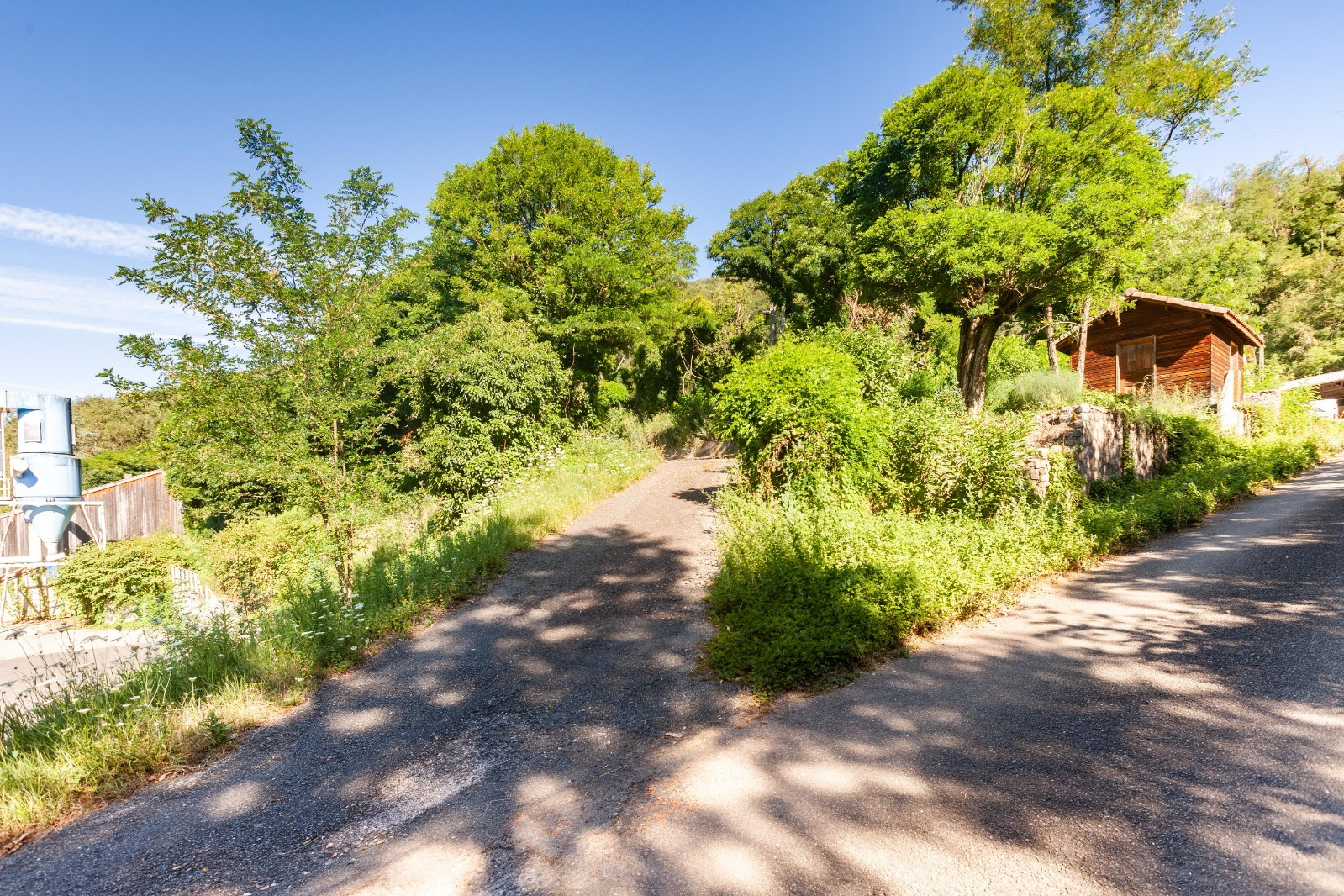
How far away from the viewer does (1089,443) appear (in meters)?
9.39

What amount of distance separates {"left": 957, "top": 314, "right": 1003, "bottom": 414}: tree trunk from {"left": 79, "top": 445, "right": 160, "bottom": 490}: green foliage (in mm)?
24708

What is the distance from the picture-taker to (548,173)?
18.5 metres

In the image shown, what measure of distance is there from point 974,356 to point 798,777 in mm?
14955

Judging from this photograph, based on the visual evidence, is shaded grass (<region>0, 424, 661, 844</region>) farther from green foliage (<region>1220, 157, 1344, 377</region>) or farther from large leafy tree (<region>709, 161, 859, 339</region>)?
green foliage (<region>1220, 157, 1344, 377</region>)

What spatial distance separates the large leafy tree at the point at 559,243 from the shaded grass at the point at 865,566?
37.8 feet

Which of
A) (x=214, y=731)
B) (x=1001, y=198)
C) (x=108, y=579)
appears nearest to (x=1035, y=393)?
(x=1001, y=198)

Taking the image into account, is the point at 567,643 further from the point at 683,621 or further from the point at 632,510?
the point at 632,510

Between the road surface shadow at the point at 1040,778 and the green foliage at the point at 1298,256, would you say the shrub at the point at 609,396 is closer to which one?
the road surface shadow at the point at 1040,778

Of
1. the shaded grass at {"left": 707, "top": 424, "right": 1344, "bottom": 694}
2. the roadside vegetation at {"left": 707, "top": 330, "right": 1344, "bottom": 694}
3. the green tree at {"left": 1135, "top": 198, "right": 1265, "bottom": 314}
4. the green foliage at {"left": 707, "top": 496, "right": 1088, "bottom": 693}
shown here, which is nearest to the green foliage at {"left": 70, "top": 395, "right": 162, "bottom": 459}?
the roadside vegetation at {"left": 707, "top": 330, "right": 1344, "bottom": 694}

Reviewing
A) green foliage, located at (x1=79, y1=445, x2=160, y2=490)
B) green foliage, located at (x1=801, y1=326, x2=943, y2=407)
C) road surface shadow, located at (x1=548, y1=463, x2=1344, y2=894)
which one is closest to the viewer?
road surface shadow, located at (x1=548, y1=463, x2=1344, y2=894)

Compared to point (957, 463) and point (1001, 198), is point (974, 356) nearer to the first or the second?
point (1001, 198)

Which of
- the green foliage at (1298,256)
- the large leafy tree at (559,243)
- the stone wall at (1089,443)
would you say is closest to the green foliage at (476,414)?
the large leafy tree at (559,243)

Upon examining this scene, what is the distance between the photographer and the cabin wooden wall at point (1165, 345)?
19.6 m

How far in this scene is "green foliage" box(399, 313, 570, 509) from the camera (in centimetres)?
1272
